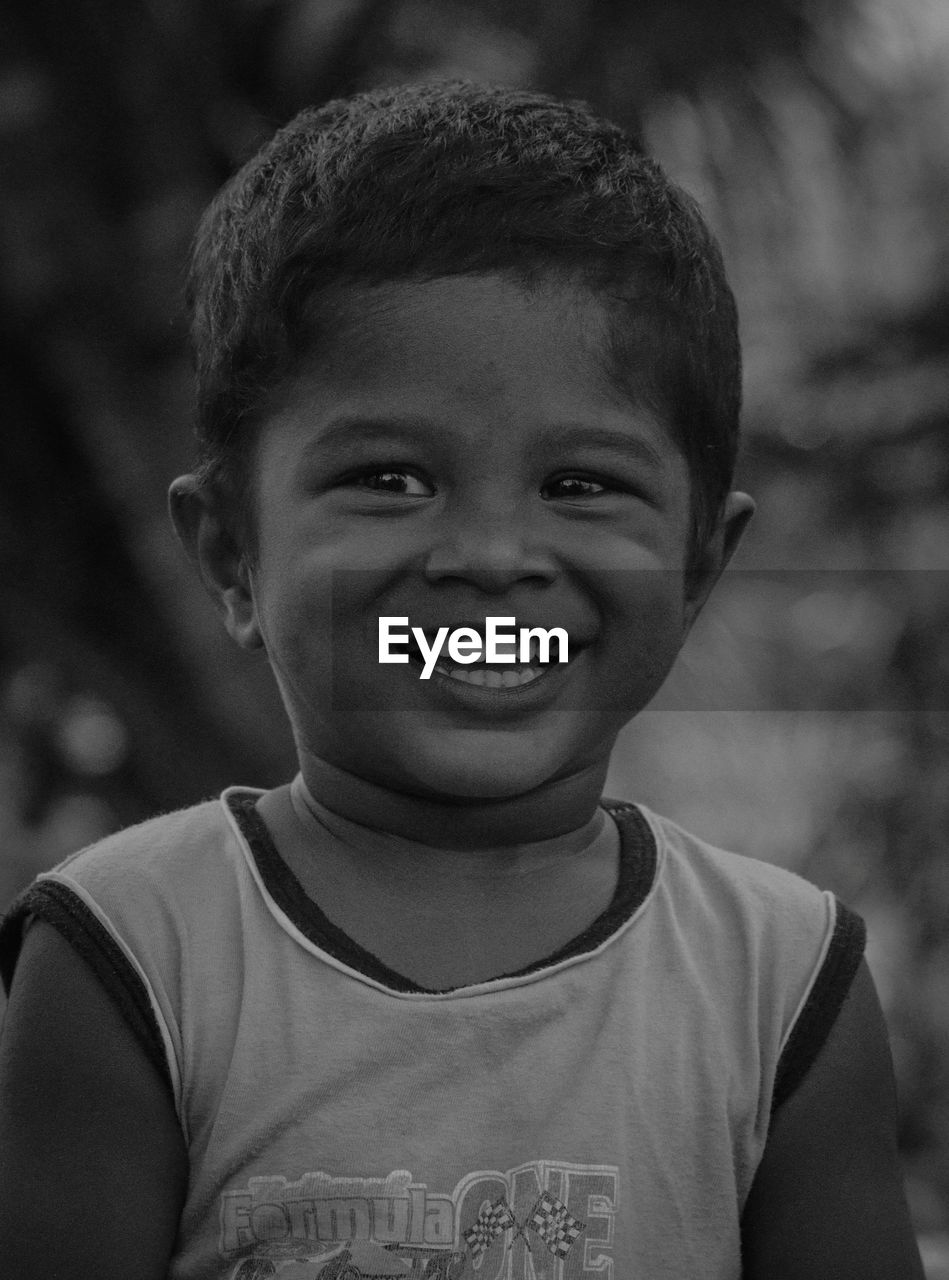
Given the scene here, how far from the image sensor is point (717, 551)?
161 cm

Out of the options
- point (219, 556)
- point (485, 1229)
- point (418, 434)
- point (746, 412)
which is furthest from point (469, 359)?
point (746, 412)

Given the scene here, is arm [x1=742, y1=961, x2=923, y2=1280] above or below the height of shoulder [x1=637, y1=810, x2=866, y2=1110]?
below

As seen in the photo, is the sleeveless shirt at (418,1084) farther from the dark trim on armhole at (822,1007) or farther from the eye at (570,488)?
the eye at (570,488)

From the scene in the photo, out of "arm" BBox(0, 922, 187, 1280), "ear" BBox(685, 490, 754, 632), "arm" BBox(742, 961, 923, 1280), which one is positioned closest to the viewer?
"arm" BBox(0, 922, 187, 1280)

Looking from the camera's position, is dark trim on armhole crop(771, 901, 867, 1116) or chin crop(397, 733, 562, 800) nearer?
chin crop(397, 733, 562, 800)

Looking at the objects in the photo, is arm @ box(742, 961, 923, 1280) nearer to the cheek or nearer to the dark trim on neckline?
the dark trim on neckline

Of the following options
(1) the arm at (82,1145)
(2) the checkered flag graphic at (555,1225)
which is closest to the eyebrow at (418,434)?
(1) the arm at (82,1145)

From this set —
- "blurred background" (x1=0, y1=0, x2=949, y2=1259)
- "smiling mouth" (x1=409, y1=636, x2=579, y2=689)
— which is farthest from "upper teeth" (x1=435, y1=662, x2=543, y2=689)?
"blurred background" (x1=0, y1=0, x2=949, y2=1259)

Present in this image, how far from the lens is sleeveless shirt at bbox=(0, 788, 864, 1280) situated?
4.41 ft

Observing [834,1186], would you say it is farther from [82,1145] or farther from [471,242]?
[471,242]

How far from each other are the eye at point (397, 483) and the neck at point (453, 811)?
0.27 m

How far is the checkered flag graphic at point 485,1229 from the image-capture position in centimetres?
134

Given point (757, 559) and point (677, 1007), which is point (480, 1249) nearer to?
point (677, 1007)

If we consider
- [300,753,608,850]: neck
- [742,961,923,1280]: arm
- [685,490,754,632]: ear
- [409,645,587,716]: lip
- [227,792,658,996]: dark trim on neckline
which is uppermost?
[685,490,754,632]: ear
